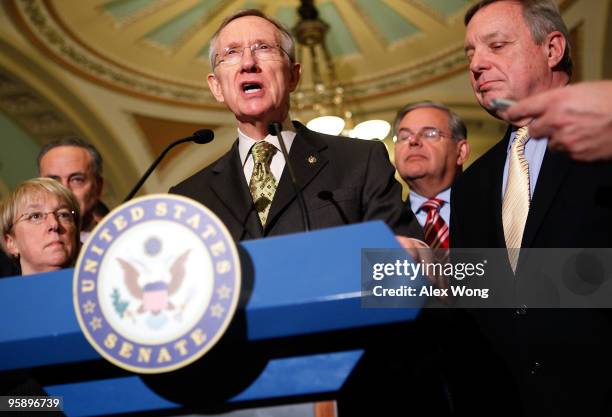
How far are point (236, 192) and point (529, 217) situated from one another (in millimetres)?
773

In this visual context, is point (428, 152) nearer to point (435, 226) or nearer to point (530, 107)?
point (435, 226)

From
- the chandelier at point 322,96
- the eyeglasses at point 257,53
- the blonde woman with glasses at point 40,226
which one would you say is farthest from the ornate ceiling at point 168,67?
the eyeglasses at point 257,53

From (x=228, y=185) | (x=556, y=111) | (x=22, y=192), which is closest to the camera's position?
(x=556, y=111)

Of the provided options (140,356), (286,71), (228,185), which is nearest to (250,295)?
(140,356)

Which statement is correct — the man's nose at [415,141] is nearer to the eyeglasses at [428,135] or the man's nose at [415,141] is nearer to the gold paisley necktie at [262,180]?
the eyeglasses at [428,135]

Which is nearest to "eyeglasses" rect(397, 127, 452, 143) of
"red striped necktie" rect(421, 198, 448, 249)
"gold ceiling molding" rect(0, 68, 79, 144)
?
"red striped necktie" rect(421, 198, 448, 249)

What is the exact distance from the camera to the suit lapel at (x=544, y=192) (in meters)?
1.82

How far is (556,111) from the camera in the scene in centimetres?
130

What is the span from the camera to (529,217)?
185 cm

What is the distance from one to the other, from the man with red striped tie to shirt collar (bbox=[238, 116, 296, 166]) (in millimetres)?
1327

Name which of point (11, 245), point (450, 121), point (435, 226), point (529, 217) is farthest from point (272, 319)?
point (450, 121)

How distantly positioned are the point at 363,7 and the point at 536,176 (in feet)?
20.7

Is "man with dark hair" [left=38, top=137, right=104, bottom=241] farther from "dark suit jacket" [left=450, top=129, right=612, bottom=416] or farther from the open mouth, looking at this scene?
"dark suit jacket" [left=450, top=129, right=612, bottom=416]

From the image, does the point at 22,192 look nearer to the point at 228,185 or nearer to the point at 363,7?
the point at 228,185
